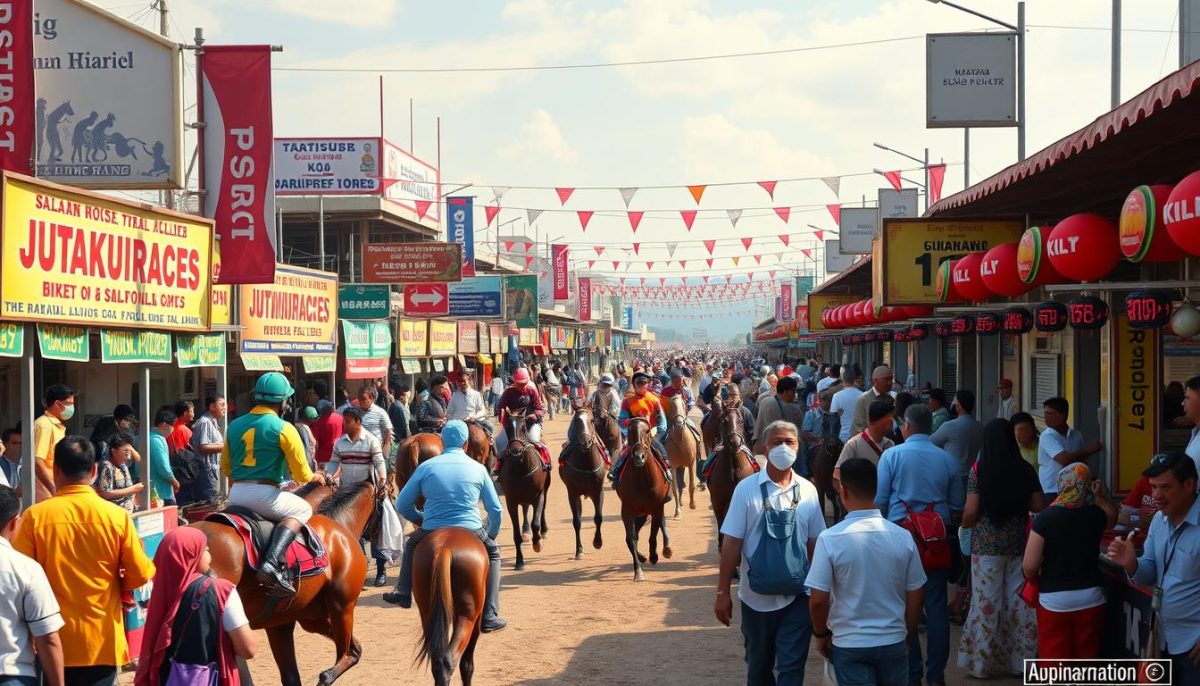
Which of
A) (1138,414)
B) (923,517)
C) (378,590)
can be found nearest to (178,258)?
(378,590)

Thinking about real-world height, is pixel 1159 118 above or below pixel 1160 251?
above

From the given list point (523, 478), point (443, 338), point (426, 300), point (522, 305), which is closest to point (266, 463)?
point (523, 478)

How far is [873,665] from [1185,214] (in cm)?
292

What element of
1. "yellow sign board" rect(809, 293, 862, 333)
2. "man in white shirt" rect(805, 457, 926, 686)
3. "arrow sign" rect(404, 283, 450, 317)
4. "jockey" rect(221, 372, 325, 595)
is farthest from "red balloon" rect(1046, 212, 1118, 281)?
"yellow sign board" rect(809, 293, 862, 333)

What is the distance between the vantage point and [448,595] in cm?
777

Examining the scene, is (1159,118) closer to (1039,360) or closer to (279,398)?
(279,398)

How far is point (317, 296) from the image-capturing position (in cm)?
2050

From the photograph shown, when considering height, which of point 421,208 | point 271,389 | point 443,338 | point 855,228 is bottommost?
point 271,389

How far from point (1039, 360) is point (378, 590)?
8.55 meters

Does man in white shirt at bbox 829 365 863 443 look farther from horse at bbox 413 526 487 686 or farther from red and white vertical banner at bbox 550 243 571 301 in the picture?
red and white vertical banner at bbox 550 243 571 301

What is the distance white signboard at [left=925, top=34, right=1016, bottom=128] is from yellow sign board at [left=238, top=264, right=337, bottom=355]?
10.5 m

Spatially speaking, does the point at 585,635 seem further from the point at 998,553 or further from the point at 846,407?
the point at 846,407

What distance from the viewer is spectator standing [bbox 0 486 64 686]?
511cm

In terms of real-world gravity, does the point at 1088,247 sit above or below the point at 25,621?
above
